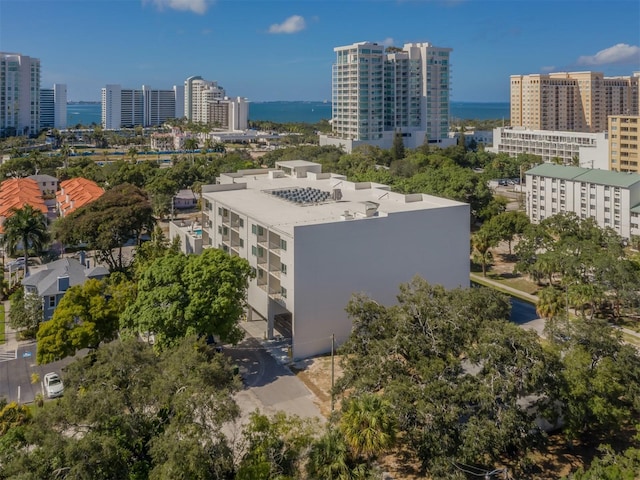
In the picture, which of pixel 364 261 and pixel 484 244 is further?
pixel 484 244

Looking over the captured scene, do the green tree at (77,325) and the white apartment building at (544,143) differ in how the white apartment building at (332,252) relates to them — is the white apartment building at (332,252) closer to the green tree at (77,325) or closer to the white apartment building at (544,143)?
the green tree at (77,325)

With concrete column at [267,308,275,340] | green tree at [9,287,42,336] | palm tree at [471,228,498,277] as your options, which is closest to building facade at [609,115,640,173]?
palm tree at [471,228,498,277]

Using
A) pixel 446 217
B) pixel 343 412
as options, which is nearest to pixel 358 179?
pixel 446 217

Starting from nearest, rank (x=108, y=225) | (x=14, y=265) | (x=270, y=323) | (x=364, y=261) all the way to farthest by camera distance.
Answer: (x=364, y=261) < (x=270, y=323) < (x=108, y=225) < (x=14, y=265)

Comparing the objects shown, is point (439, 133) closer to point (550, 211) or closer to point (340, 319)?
point (550, 211)

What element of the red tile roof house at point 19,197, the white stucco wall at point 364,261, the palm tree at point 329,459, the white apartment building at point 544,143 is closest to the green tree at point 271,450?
the palm tree at point 329,459

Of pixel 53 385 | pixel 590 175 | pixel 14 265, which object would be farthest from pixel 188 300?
pixel 590 175

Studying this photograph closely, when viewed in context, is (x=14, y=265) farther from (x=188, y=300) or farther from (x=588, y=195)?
(x=588, y=195)

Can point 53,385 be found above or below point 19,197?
below
